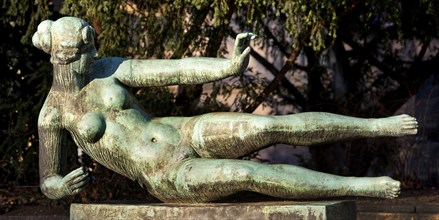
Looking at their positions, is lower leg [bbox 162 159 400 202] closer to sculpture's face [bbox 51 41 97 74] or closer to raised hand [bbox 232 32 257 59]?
raised hand [bbox 232 32 257 59]

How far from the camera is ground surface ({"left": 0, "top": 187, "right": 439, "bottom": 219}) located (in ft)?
33.5

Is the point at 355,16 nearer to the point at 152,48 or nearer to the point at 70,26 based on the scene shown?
the point at 152,48

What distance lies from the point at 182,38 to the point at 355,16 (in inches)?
118

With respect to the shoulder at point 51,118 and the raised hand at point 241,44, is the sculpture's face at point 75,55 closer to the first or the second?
the shoulder at point 51,118

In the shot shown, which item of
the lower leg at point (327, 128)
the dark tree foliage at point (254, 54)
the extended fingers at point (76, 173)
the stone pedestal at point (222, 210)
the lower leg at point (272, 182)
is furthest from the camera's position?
the dark tree foliage at point (254, 54)

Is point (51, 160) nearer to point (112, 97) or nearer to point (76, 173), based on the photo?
point (76, 173)

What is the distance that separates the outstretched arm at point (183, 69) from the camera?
16.1 ft

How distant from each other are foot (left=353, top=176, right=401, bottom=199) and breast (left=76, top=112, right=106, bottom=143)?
1431 millimetres

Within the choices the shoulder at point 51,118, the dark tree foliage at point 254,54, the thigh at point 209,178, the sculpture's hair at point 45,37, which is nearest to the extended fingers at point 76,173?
the shoulder at point 51,118

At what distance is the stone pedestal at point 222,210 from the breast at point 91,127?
→ 38 cm

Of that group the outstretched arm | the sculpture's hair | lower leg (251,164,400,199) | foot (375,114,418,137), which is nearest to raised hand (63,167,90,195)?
the outstretched arm

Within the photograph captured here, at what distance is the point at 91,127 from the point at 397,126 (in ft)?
5.39

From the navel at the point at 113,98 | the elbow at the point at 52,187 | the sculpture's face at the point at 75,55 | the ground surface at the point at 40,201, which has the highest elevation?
the sculpture's face at the point at 75,55

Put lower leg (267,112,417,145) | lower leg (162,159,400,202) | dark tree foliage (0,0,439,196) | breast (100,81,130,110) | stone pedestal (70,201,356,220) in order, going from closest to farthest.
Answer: stone pedestal (70,201,356,220) < lower leg (162,159,400,202) < lower leg (267,112,417,145) < breast (100,81,130,110) < dark tree foliage (0,0,439,196)
